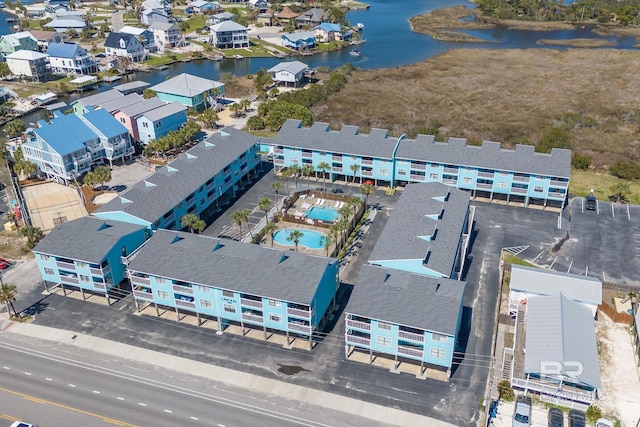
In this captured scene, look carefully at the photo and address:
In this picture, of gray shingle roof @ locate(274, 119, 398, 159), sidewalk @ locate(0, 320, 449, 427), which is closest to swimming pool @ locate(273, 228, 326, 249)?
gray shingle roof @ locate(274, 119, 398, 159)

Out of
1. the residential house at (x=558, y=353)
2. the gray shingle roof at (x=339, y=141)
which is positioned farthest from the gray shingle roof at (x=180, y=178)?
the residential house at (x=558, y=353)

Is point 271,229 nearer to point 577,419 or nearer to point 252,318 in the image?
point 252,318

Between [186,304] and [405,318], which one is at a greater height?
[405,318]

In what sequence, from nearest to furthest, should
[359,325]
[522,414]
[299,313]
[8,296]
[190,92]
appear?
1. [522,414]
2. [359,325]
3. [299,313]
4. [8,296]
5. [190,92]

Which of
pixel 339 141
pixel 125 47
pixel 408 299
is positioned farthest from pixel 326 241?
pixel 125 47

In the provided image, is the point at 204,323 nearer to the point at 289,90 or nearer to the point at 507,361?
the point at 507,361

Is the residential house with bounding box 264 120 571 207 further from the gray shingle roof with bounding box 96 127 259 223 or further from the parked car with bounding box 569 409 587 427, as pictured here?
the parked car with bounding box 569 409 587 427
